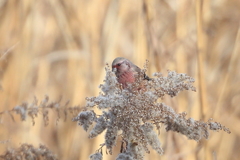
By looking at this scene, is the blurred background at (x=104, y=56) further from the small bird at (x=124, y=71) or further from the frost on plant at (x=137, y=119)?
the frost on plant at (x=137, y=119)

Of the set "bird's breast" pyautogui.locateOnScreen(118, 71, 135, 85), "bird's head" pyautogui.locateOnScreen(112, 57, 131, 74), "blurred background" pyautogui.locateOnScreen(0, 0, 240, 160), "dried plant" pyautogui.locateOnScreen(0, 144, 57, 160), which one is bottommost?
"dried plant" pyautogui.locateOnScreen(0, 144, 57, 160)

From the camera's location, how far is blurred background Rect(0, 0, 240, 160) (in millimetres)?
1479

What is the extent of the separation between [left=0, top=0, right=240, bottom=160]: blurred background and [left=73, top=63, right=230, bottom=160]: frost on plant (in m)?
0.59

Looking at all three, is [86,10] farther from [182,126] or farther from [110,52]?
[182,126]

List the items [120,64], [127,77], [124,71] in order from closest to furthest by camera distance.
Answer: [127,77]
[124,71]
[120,64]

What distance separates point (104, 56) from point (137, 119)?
1.33 meters

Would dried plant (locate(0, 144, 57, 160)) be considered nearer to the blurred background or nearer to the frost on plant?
the frost on plant

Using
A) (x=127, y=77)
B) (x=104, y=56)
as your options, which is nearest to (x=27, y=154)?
(x=127, y=77)

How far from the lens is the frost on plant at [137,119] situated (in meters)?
0.57

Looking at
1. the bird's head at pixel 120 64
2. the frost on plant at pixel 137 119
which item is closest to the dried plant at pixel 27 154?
the frost on plant at pixel 137 119

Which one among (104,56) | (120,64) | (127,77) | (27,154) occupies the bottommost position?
(27,154)

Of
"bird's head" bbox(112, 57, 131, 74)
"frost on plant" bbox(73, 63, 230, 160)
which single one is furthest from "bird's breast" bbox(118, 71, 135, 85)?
"frost on plant" bbox(73, 63, 230, 160)

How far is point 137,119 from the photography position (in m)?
0.57

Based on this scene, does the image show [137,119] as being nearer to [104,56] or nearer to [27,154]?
[27,154]
